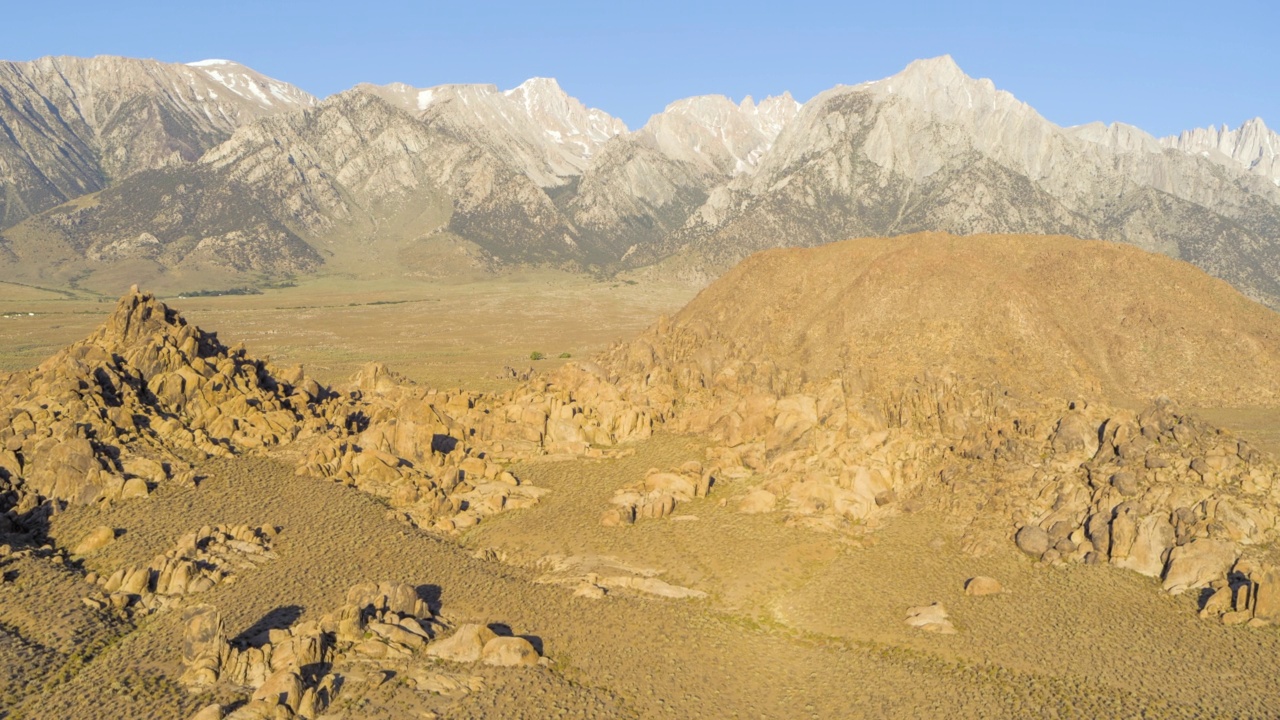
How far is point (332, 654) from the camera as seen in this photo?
1020 inches

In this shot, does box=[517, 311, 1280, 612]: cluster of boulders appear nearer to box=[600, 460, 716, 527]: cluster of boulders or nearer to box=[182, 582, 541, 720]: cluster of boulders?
box=[600, 460, 716, 527]: cluster of boulders

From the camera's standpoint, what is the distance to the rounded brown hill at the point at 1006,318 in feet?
186

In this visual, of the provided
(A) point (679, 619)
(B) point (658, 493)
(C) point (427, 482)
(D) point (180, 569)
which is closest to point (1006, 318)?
(B) point (658, 493)

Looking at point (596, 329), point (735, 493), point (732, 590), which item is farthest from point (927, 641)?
point (596, 329)

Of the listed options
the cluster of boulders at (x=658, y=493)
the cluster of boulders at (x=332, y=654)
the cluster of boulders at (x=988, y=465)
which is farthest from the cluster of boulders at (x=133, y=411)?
the cluster of boulders at (x=988, y=465)

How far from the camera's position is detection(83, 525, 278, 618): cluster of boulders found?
1159 inches

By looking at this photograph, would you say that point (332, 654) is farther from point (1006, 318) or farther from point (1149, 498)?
point (1006, 318)

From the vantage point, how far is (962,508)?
39312mm

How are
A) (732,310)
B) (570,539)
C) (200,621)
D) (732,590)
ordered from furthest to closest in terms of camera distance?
(732,310), (570,539), (732,590), (200,621)

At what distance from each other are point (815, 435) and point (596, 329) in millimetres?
95319

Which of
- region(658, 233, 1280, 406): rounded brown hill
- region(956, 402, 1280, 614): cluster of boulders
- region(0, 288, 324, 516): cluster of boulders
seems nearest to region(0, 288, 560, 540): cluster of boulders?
region(0, 288, 324, 516): cluster of boulders

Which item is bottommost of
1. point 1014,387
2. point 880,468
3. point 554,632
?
point 554,632

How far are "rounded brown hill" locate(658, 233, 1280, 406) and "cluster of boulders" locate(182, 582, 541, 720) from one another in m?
33.0

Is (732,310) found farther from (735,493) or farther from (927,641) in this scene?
(927,641)
